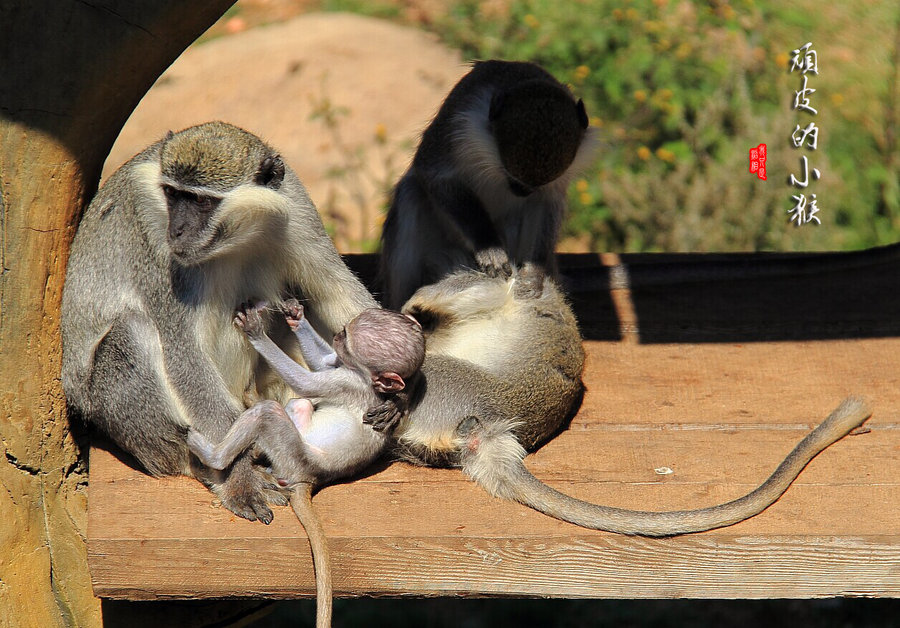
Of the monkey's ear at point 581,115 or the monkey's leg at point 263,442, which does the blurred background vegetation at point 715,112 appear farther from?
the monkey's leg at point 263,442

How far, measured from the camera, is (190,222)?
8.21 ft

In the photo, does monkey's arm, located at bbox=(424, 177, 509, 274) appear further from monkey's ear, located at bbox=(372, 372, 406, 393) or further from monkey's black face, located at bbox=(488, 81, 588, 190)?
monkey's ear, located at bbox=(372, 372, 406, 393)

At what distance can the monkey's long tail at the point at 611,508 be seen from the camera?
7.96 feet

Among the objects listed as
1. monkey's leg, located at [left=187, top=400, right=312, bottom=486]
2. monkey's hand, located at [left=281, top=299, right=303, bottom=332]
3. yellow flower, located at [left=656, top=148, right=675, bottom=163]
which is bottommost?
yellow flower, located at [left=656, top=148, right=675, bottom=163]

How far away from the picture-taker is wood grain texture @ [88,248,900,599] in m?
2.35

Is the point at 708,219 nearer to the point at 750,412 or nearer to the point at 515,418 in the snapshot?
the point at 750,412

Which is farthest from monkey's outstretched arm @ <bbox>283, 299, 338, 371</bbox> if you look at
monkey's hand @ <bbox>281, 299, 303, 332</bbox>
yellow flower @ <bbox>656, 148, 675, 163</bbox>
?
yellow flower @ <bbox>656, 148, 675, 163</bbox>

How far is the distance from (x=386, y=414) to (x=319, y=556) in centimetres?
49

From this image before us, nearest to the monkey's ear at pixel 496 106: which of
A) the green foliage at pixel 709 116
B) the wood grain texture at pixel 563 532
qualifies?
the wood grain texture at pixel 563 532

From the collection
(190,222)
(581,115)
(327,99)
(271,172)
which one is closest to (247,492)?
(190,222)

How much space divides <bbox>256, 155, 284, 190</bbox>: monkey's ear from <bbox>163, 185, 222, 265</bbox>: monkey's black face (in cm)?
13

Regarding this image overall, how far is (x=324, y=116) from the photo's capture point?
700 cm

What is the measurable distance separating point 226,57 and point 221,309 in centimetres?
582

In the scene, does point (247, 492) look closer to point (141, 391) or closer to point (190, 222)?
point (141, 391)
